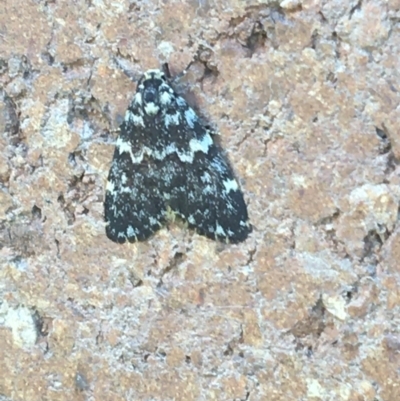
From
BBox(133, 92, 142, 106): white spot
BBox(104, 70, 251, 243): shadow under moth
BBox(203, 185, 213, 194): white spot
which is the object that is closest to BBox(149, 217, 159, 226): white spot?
BBox(104, 70, 251, 243): shadow under moth

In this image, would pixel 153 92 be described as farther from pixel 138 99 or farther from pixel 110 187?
pixel 110 187

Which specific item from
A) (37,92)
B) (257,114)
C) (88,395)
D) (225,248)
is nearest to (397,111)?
(257,114)

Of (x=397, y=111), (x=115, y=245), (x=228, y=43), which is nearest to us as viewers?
(x=397, y=111)

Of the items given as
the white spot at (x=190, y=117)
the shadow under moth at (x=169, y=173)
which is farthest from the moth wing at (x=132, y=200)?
the white spot at (x=190, y=117)

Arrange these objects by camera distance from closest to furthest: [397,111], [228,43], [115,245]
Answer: [397,111] → [228,43] → [115,245]

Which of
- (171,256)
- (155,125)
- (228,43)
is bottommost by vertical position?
(171,256)

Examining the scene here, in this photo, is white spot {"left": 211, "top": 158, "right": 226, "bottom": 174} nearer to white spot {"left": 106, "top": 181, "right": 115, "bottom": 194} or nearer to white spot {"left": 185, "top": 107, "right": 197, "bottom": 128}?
white spot {"left": 185, "top": 107, "right": 197, "bottom": 128}

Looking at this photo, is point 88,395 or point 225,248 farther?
point 88,395

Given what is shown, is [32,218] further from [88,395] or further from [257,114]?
[257,114]
